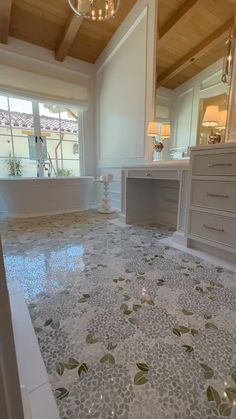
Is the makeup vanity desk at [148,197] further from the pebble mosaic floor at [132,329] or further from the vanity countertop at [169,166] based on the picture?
the pebble mosaic floor at [132,329]

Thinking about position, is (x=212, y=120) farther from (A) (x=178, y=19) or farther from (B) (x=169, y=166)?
(A) (x=178, y=19)

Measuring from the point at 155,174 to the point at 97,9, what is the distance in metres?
1.75

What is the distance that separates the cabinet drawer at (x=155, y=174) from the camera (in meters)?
1.88

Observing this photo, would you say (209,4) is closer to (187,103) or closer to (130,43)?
(187,103)

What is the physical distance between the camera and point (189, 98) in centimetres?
206

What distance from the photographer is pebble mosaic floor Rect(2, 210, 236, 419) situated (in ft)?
2.02

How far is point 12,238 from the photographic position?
80.4 inches

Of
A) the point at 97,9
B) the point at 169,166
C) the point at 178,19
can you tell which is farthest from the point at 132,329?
the point at 178,19

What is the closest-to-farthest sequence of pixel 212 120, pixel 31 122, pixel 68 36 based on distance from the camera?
pixel 212 120
pixel 68 36
pixel 31 122

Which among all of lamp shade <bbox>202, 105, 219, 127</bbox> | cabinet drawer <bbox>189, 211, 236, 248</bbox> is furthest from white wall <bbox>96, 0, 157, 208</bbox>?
cabinet drawer <bbox>189, 211, 236, 248</bbox>

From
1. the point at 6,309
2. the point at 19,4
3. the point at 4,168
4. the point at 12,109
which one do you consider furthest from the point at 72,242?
the point at 19,4

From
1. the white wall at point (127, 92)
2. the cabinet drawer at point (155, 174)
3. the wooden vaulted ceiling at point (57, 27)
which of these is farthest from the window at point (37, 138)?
the cabinet drawer at point (155, 174)

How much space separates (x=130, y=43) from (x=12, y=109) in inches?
85.0

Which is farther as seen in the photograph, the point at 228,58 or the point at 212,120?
the point at 212,120
